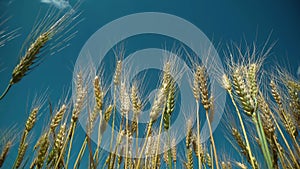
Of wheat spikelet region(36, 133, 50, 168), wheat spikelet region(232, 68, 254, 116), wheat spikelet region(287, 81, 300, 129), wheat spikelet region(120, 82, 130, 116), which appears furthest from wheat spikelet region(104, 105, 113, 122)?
wheat spikelet region(287, 81, 300, 129)

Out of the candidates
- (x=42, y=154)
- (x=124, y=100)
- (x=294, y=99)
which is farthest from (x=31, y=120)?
(x=294, y=99)

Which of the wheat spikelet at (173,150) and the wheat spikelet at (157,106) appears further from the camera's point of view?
the wheat spikelet at (173,150)

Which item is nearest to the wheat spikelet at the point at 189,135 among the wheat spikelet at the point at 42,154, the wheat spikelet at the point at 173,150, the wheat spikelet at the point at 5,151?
the wheat spikelet at the point at 173,150

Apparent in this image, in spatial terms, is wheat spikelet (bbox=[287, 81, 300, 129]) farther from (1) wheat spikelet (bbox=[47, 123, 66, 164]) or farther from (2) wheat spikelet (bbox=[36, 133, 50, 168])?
(2) wheat spikelet (bbox=[36, 133, 50, 168])

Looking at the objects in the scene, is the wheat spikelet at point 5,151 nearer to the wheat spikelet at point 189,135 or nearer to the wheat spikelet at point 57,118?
the wheat spikelet at point 57,118

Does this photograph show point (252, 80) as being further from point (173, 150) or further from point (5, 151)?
point (5, 151)

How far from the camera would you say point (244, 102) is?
6.59 ft

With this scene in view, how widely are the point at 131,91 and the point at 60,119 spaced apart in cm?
74

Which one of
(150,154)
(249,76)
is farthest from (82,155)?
(249,76)

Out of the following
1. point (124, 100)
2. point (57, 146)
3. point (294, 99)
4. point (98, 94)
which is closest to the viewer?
point (57, 146)

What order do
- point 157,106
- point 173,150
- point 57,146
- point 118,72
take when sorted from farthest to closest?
1. point 173,150
2. point 118,72
3. point 157,106
4. point 57,146

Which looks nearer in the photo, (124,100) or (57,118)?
(57,118)

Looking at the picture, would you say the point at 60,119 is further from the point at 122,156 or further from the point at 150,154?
the point at 150,154

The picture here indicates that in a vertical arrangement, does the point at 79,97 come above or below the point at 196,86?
below
